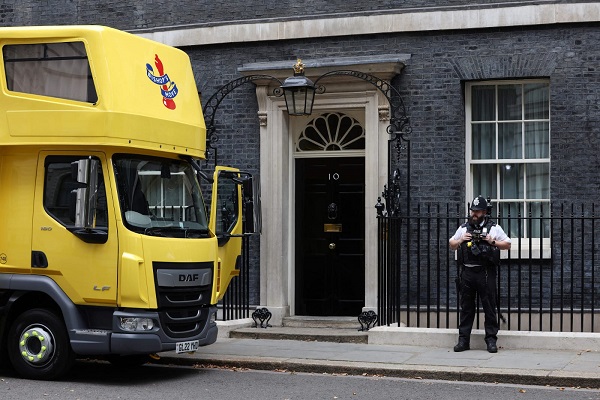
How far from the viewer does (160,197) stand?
11.0 metres

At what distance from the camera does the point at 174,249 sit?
10758 millimetres

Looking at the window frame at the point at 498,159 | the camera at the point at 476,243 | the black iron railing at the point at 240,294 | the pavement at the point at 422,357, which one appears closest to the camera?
the pavement at the point at 422,357

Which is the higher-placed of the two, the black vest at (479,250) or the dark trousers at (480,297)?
the black vest at (479,250)

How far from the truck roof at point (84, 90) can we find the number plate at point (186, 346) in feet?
6.73

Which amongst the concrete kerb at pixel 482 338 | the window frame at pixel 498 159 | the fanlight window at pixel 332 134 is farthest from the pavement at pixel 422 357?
the fanlight window at pixel 332 134

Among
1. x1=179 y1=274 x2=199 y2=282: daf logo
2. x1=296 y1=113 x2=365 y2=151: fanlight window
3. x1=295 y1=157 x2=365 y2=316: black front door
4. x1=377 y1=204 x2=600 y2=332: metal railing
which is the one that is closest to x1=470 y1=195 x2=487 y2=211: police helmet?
x1=377 y1=204 x2=600 y2=332: metal railing

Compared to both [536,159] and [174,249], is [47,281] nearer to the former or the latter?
[174,249]

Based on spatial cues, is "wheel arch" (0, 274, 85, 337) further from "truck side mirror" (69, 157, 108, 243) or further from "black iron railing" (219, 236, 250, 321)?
"black iron railing" (219, 236, 250, 321)

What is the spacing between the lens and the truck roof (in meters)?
10.5

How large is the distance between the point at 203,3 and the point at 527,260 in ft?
20.0

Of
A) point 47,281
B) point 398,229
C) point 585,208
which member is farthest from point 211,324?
point 585,208

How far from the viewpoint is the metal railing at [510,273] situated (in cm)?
1341

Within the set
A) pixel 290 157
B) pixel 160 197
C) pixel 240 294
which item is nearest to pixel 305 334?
pixel 240 294

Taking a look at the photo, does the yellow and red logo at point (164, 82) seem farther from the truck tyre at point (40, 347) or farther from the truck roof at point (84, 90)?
the truck tyre at point (40, 347)
